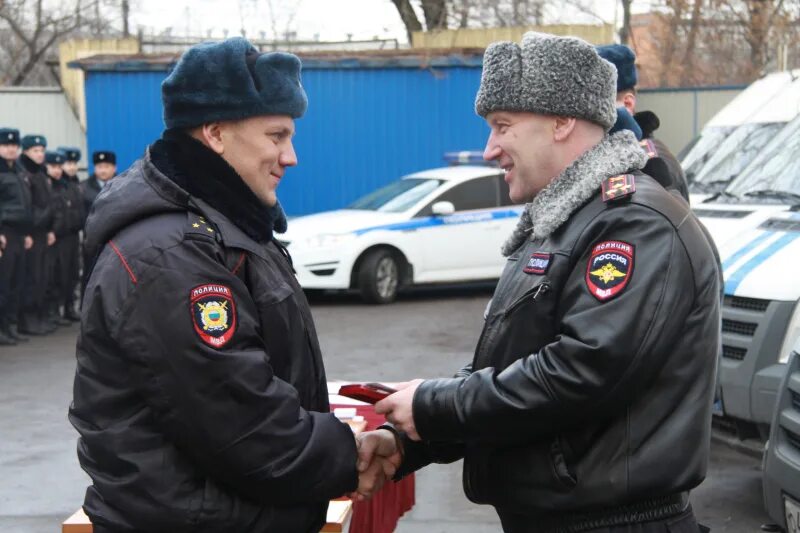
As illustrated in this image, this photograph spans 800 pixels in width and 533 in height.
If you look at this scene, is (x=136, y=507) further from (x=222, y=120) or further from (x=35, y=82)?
(x=35, y=82)

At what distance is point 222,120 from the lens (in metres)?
2.71

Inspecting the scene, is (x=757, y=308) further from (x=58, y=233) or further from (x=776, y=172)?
(x=58, y=233)

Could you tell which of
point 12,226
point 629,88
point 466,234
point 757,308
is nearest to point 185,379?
point 629,88

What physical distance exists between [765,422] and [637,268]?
3738 mm

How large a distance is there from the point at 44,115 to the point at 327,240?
412 inches

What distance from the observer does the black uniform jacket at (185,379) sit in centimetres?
248

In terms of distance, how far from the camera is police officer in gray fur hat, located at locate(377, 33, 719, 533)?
2596 mm

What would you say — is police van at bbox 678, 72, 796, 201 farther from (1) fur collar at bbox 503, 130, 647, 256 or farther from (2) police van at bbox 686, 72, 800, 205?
(1) fur collar at bbox 503, 130, 647, 256

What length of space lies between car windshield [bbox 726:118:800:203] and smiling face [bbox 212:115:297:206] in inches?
211

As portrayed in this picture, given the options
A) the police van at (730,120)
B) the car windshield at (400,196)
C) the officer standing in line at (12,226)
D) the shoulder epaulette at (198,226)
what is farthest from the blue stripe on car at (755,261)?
the officer standing in line at (12,226)

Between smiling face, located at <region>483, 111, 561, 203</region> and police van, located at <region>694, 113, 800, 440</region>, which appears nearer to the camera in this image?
smiling face, located at <region>483, 111, 561, 203</region>

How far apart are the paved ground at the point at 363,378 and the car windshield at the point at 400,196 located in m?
1.26

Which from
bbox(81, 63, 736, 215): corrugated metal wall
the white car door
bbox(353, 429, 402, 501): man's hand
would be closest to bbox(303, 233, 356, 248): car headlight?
the white car door

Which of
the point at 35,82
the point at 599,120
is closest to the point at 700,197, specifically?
the point at 599,120
